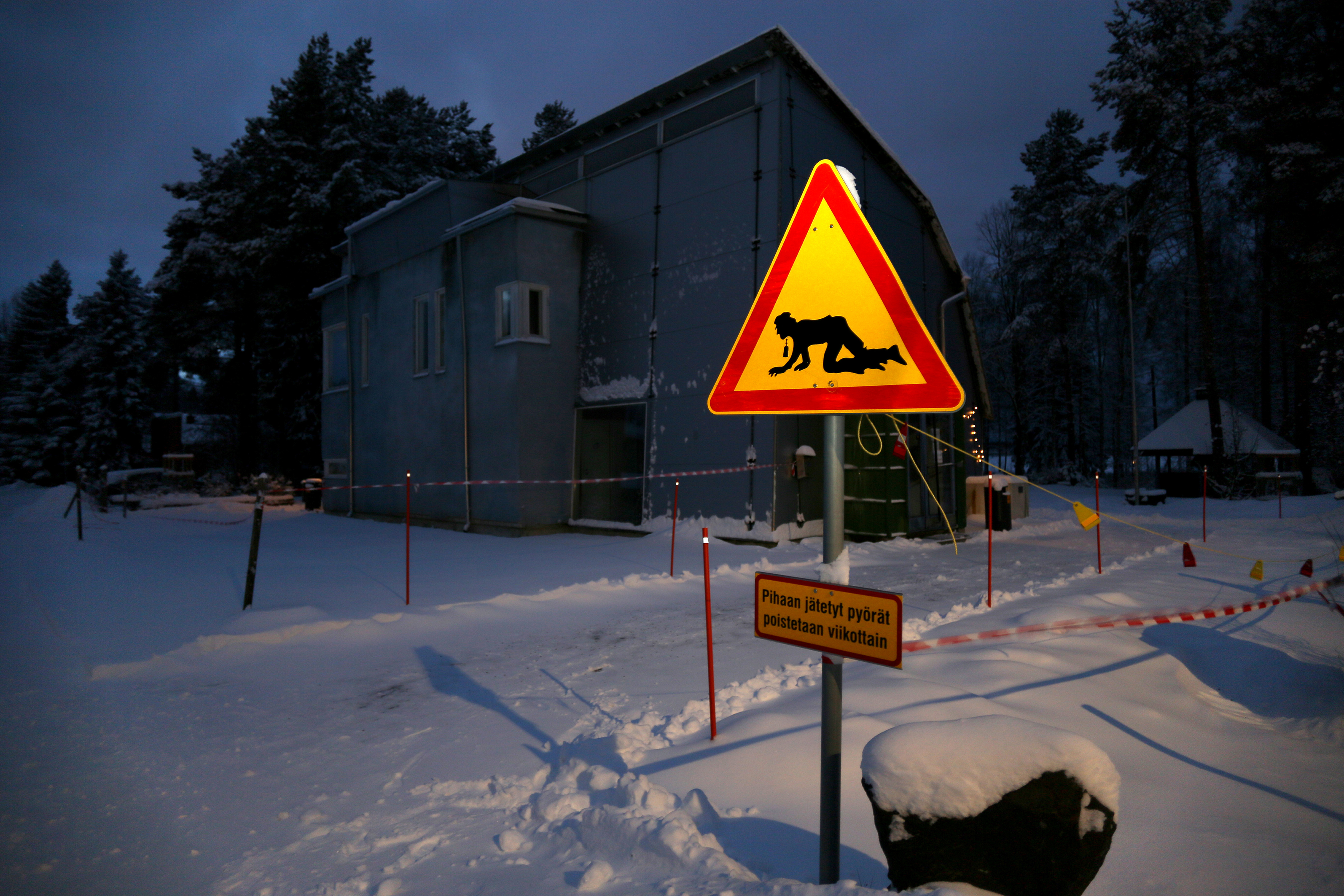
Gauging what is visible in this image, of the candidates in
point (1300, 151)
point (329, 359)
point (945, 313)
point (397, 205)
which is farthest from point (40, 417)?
point (1300, 151)

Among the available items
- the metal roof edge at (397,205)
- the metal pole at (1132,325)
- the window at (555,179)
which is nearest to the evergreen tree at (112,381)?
the metal roof edge at (397,205)

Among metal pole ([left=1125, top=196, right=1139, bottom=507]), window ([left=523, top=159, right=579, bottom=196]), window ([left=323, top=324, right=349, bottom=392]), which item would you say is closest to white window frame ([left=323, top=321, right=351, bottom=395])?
window ([left=323, top=324, right=349, bottom=392])

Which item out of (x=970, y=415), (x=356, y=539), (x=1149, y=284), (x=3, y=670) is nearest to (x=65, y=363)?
(x=356, y=539)

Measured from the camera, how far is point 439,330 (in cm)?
1666

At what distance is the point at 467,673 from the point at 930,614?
14.6ft

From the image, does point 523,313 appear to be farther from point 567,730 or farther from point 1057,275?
point 1057,275

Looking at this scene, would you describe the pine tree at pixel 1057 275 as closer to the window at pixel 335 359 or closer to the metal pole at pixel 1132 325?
the metal pole at pixel 1132 325

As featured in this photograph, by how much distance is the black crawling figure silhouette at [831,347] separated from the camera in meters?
2.29

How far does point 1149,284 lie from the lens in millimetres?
29609

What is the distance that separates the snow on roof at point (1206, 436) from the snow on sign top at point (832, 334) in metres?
27.8

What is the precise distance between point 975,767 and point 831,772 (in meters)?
0.44

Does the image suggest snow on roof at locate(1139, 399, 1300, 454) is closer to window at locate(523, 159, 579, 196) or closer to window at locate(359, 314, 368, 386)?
window at locate(523, 159, 579, 196)

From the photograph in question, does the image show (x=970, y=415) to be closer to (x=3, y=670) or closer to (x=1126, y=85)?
(x=1126, y=85)

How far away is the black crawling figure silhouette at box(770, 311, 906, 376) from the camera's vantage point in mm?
2291
